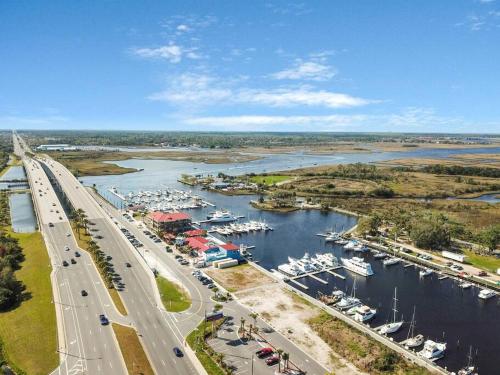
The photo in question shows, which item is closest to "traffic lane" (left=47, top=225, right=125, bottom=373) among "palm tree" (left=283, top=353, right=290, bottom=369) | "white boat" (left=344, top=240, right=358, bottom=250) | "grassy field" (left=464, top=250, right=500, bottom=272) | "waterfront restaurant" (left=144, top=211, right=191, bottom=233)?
"palm tree" (left=283, top=353, right=290, bottom=369)

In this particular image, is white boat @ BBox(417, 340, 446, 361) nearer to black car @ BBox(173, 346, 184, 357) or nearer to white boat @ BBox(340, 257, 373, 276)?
white boat @ BBox(340, 257, 373, 276)

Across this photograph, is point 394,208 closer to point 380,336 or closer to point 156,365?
point 380,336

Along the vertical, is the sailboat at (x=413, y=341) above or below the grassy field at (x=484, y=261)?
below

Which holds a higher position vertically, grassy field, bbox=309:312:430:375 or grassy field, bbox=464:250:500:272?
grassy field, bbox=464:250:500:272

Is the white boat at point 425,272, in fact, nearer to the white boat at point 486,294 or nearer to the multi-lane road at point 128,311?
the white boat at point 486,294

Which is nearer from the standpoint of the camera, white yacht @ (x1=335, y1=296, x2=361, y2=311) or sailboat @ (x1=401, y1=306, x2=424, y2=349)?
sailboat @ (x1=401, y1=306, x2=424, y2=349)

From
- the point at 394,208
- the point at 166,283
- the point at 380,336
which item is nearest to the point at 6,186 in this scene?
the point at 166,283

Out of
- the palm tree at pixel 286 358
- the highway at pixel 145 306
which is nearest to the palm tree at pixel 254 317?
the palm tree at pixel 286 358
